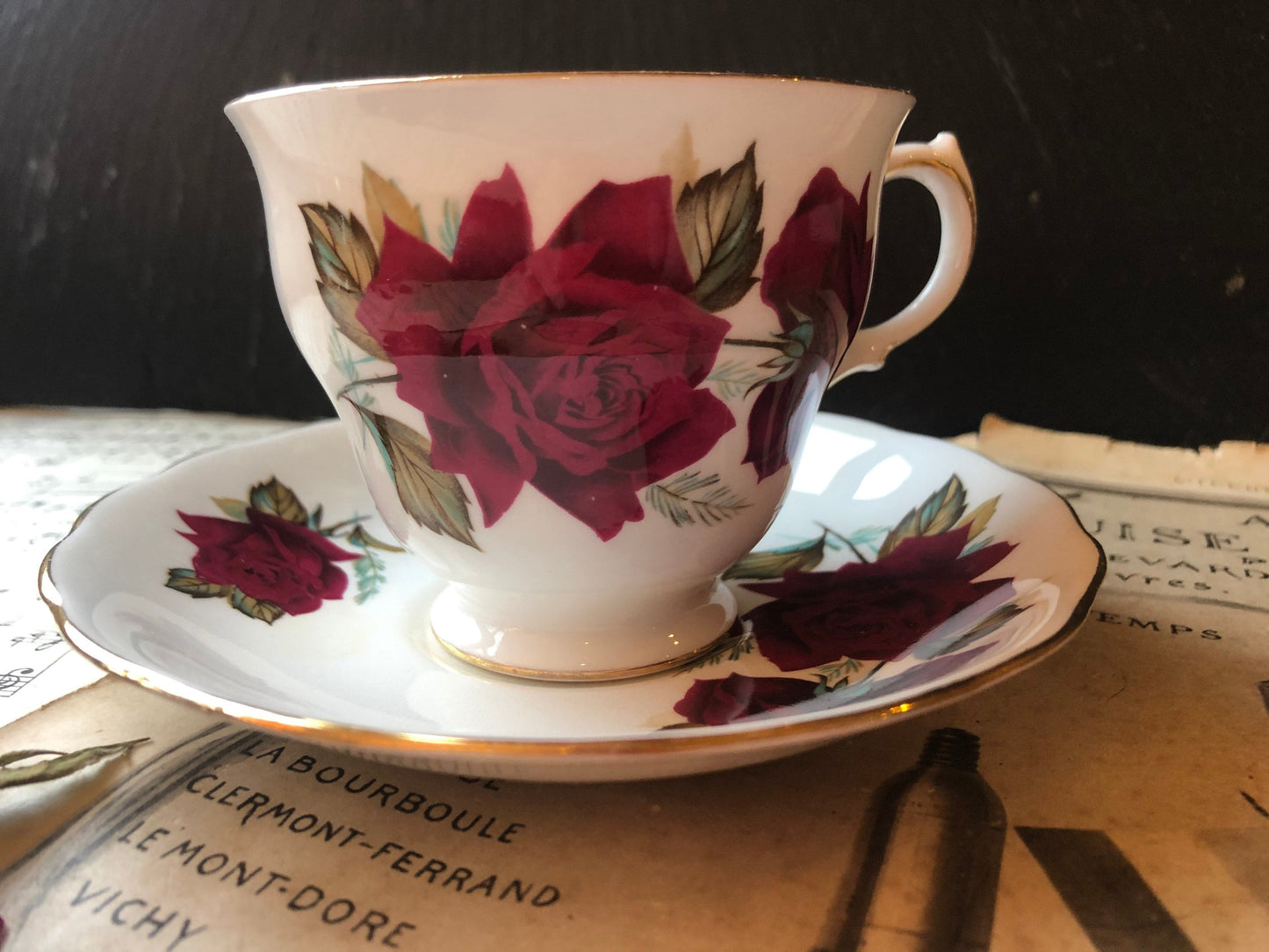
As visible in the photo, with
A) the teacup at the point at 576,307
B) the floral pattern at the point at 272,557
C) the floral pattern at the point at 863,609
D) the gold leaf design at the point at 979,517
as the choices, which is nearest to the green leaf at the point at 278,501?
the floral pattern at the point at 272,557

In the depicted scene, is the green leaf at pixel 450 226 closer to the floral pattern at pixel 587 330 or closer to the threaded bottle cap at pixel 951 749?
the floral pattern at pixel 587 330

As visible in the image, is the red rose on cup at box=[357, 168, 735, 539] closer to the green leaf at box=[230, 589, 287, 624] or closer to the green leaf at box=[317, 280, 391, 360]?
the green leaf at box=[317, 280, 391, 360]

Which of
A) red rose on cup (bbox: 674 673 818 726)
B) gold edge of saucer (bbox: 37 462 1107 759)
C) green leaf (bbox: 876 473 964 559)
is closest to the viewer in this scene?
gold edge of saucer (bbox: 37 462 1107 759)

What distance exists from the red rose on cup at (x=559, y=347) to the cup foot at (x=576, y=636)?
5cm

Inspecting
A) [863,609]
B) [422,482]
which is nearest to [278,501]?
[422,482]

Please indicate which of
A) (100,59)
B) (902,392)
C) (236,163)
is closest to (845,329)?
(902,392)

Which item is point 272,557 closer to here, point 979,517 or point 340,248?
point 340,248

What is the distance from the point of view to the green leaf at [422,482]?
0.36 meters

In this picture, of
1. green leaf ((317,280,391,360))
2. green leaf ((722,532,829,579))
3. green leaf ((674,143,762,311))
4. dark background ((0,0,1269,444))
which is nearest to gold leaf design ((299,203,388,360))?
green leaf ((317,280,391,360))

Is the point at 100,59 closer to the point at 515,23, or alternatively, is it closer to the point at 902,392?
the point at 515,23

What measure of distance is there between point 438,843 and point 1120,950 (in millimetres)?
182

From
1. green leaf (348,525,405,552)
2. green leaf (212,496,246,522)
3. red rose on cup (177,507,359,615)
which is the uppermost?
green leaf (212,496,246,522)

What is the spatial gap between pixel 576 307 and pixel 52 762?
0.23 meters

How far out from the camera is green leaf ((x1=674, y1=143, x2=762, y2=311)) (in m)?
0.31
